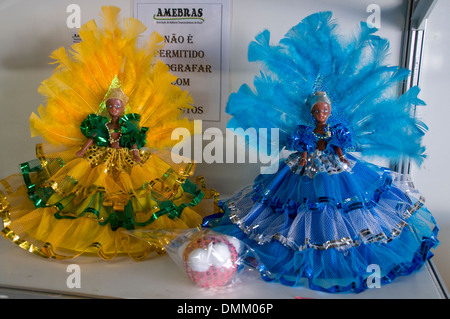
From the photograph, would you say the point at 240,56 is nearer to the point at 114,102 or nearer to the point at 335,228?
the point at 114,102

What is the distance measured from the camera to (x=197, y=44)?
1.24 meters

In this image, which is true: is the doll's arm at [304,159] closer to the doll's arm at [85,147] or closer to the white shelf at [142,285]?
the white shelf at [142,285]

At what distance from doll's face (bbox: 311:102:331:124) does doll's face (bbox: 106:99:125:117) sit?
46cm

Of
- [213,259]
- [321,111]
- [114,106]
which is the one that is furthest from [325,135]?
[114,106]

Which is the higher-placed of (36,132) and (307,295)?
(36,132)

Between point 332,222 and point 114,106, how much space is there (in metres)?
0.57

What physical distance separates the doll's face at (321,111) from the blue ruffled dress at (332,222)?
0.03 metres

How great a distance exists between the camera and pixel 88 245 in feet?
3.04

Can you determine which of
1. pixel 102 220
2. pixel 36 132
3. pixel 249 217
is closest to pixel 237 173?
pixel 249 217

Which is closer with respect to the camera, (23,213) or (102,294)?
(102,294)

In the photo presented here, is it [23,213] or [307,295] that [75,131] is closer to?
[23,213]

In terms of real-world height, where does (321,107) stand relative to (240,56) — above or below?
below
